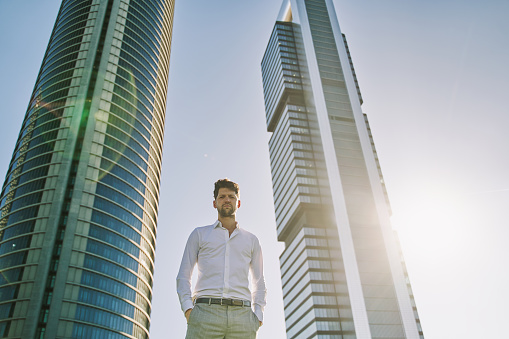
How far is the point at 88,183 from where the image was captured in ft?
271

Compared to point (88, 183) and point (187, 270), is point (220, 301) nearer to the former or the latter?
point (187, 270)

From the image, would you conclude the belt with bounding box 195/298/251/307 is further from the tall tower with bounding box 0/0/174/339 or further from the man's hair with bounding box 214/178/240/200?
the tall tower with bounding box 0/0/174/339

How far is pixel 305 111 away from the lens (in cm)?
11700

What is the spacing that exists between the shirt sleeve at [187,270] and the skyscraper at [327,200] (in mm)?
85638

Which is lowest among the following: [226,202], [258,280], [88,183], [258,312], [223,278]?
[258,312]

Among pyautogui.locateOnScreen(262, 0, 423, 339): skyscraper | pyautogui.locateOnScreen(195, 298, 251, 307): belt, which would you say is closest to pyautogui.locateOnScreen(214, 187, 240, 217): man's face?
pyautogui.locateOnScreen(195, 298, 251, 307): belt

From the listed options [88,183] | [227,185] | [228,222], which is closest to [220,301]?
[228,222]

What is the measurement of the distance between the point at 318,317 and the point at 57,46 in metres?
89.2

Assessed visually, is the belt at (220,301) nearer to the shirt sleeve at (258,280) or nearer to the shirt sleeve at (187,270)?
the shirt sleeve at (187,270)

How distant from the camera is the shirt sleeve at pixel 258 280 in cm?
470

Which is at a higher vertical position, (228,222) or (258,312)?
(228,222)

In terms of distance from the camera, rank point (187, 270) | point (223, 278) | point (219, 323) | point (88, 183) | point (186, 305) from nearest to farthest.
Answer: point (219, 323)
point (186, 305)
point (223, 278)
point (187, 270)
point (88, 183)

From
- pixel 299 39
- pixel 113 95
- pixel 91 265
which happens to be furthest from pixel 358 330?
pixel 299 39

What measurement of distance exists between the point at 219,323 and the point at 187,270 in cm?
76
